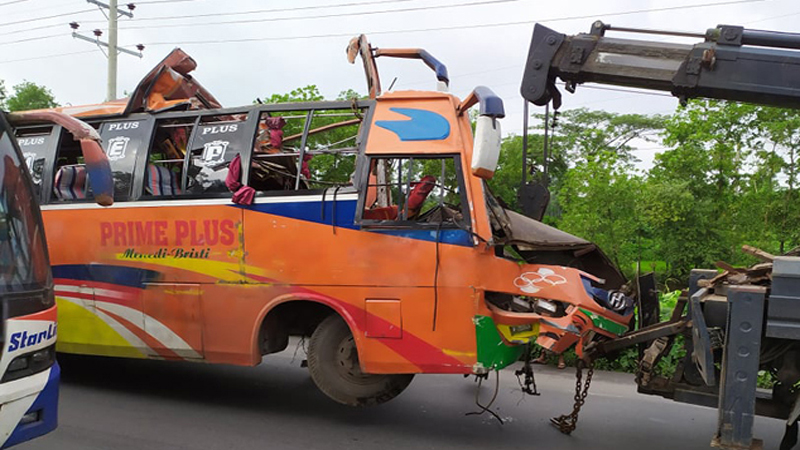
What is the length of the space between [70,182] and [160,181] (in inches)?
41.2

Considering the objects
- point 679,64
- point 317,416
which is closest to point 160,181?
point 317,416

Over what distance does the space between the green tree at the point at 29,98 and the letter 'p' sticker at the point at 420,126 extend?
27447mm

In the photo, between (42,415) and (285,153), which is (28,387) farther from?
(285,153)

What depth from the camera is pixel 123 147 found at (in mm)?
6613

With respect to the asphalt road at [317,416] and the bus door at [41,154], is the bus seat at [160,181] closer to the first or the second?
the bus door at [41,154]

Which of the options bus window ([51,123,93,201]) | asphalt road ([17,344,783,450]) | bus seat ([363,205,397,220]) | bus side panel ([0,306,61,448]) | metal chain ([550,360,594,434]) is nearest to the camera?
bus side panel ([0,306,61,448])

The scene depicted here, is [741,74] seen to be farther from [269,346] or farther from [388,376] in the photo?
[269,346]

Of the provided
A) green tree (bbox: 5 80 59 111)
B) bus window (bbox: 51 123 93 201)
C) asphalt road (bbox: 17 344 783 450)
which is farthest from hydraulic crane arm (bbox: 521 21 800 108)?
green tree (bbox: 5 80 59 111)

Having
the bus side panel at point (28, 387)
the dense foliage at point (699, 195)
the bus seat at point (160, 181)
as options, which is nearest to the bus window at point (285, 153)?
the bus seat at point (160, 181)

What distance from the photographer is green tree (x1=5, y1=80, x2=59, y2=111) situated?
2817 cm

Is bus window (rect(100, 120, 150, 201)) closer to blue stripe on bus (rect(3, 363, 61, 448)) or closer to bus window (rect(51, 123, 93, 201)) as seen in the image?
bus window (rect(51, 123, 93, 201))

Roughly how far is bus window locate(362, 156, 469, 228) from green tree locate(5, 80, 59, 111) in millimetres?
27024

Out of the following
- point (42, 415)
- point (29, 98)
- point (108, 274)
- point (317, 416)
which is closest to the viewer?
point (42, 415)

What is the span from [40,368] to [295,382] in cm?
393
